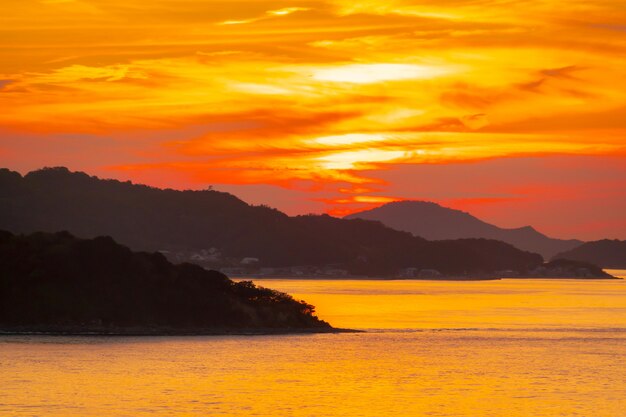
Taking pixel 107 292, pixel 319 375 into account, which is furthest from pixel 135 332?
pixel 319 375

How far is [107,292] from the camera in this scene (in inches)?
5497

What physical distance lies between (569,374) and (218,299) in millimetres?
54081

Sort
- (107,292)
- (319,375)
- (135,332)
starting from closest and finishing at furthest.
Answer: (319,375) < (135,332) < (107,292)

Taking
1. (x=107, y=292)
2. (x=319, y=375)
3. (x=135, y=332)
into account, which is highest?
(x=107, y=292)

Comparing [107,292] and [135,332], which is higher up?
[107,292]

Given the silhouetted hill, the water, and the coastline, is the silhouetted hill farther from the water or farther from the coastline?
the water

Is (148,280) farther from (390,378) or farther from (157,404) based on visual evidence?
(157,404)

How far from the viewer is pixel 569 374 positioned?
10519cm

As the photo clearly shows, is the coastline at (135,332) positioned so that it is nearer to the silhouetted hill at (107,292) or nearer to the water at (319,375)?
the silhouetted hill at (107,292)

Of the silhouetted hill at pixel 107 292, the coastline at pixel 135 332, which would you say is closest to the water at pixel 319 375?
the coastline at pixel 135 332

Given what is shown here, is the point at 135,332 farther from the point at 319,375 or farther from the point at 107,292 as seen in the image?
the point at 319,375

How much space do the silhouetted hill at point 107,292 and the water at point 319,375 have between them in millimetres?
5451

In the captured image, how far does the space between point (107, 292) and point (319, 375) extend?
4715 cm

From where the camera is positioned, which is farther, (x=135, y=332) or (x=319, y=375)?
(x=135, y=332)
